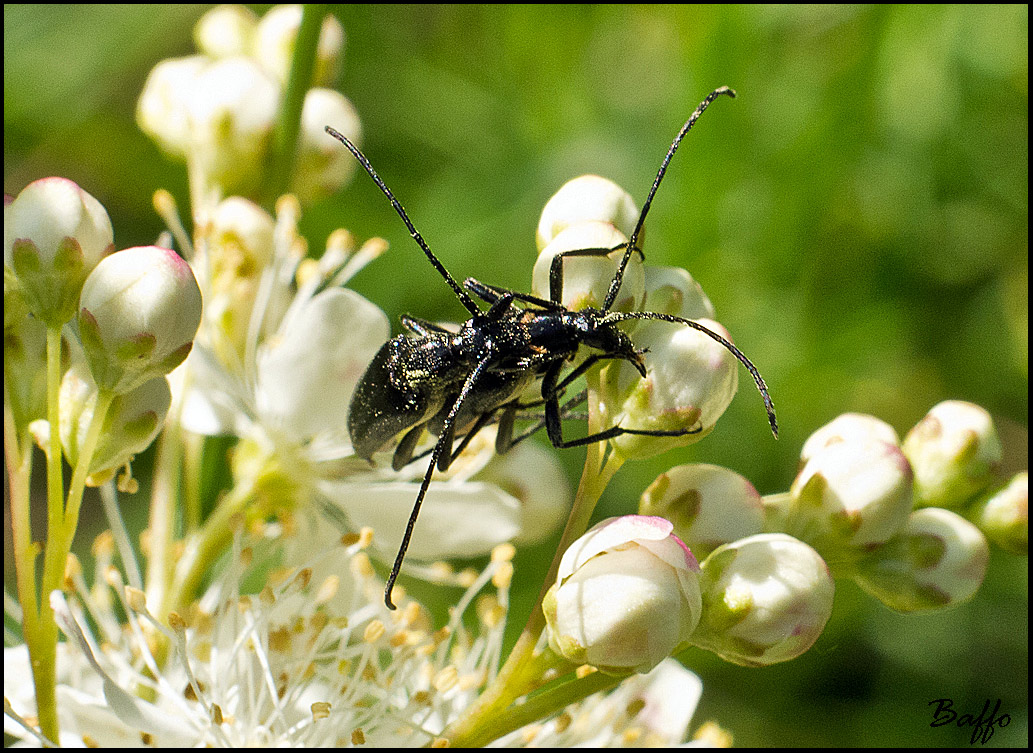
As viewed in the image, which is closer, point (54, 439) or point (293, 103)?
point (54, 439)

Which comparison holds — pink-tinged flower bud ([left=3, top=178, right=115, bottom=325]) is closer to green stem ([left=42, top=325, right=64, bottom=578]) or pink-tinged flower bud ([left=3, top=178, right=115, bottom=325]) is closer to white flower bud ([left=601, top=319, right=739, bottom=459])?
green stem ([left=42, top=325, right=64, bottom=578])

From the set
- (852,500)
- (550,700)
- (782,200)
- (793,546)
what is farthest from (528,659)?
(782,200)

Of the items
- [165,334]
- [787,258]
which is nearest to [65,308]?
[165,334]

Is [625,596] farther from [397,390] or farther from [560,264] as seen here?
[397,390]

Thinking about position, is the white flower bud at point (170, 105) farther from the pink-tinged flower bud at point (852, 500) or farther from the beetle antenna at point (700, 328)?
the pink-tinged flower bud at point (852, 500)

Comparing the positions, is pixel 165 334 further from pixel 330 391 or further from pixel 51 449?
pixel 330 391

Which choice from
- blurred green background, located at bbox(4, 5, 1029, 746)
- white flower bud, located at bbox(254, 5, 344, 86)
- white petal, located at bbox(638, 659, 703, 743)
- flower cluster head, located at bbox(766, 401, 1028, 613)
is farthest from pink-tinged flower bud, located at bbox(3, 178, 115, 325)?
blurred green background, located at bbox(4, 5, 1029, 746)
